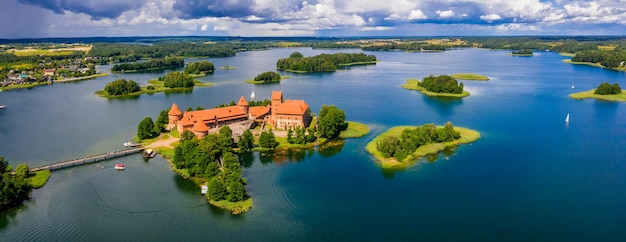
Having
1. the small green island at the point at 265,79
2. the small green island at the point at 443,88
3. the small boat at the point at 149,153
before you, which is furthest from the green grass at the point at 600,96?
the small boat at the point at 149,153

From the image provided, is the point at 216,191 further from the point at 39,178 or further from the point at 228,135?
the point at 39,178

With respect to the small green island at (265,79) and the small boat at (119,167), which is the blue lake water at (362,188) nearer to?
the small boat at (119,167)

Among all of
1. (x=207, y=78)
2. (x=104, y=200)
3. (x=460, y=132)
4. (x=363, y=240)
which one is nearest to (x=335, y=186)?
(x=363, y=240)

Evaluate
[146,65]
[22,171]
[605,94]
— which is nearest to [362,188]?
[22,171]

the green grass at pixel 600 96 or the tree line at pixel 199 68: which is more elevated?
the tree line at pixel 199 68

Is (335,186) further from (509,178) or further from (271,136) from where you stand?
(509,178)
